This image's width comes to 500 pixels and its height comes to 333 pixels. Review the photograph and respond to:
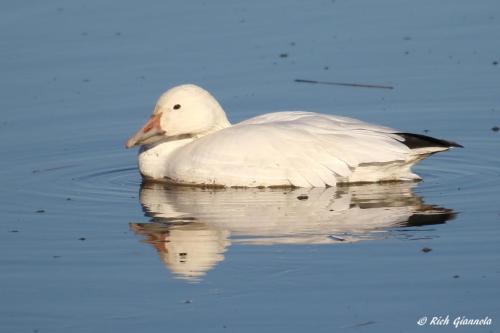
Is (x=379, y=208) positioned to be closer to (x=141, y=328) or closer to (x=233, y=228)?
(x=233, y=228)

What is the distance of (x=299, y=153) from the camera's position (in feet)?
38.9

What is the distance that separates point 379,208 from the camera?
36.8 feet

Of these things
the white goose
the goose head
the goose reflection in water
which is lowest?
the goose reflection in water

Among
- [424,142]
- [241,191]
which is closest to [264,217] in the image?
[241,191]

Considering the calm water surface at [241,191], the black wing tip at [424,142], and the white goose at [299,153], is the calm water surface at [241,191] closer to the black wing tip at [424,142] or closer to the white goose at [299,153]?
the white goose at [299,153]

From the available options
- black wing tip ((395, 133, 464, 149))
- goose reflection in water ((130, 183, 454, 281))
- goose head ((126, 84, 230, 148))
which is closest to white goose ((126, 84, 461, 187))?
black wing tip ((395, 133, 464, 149))

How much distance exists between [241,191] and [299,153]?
594mm

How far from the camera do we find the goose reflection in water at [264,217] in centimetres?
1017

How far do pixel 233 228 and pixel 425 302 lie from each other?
2.40m

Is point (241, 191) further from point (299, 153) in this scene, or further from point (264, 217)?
point (264, 217)

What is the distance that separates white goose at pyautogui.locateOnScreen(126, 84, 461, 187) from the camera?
11859mm

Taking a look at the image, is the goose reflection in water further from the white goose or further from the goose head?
the goose head

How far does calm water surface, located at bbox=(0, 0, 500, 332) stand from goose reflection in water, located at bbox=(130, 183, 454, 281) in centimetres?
3

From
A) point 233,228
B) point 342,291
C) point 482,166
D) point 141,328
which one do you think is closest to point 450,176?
point 482,166
